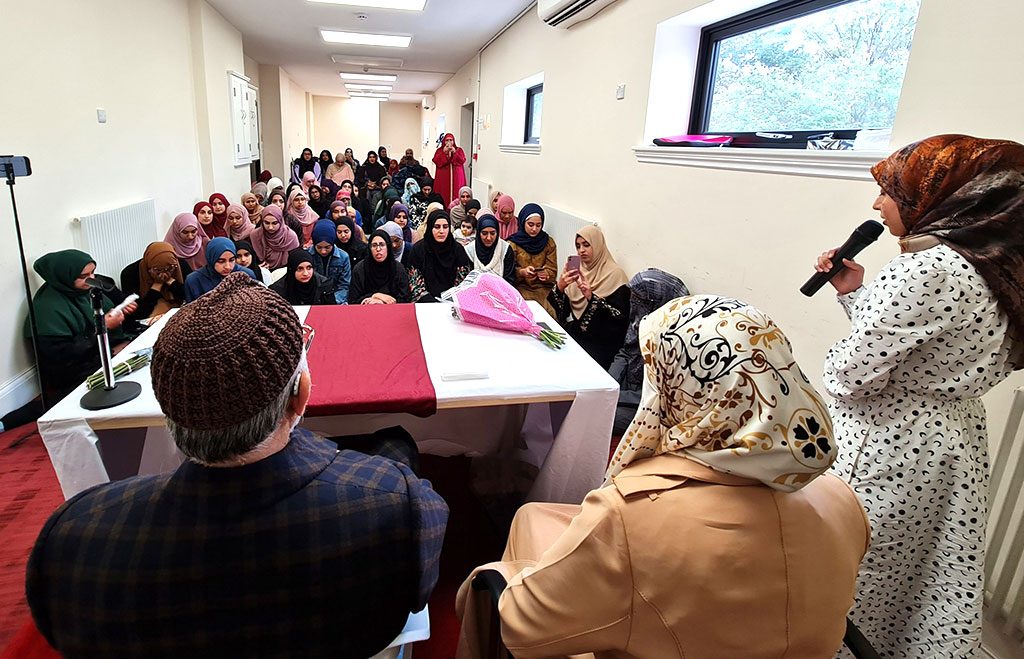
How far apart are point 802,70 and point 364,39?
6324 mm

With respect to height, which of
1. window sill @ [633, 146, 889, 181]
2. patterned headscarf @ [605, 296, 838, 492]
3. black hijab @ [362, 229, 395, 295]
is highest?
window sill @ [633, 146, 889, 181]

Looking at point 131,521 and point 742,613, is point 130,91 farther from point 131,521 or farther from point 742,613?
point 742,613

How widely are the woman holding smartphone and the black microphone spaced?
4.77 feet

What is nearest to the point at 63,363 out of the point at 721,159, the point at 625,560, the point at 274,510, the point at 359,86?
the point at 274,510

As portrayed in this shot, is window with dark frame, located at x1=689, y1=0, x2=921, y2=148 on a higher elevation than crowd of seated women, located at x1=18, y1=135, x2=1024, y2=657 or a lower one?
higher

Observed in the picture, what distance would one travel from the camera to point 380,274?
3.45 m

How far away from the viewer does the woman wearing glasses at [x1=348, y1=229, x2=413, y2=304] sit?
336 cm

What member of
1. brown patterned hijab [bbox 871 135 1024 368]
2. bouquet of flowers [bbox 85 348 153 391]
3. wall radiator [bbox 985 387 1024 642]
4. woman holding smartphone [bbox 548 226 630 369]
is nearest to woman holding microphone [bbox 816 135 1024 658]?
brown patterned hijab [bbox 871 135 1024 368]

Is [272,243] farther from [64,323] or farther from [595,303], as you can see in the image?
[595,303]

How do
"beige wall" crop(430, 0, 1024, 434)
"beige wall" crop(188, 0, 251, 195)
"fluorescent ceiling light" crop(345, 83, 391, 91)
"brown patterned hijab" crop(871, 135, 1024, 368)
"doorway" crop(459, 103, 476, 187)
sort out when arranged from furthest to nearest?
"fluorescent ceiling light" crop(345, 83, 391, 91) < "doorway" crop(459, 103, 476, 187) < "beige wall" crop(188, 0, 251, 195) < "beige wall" crop(430, 0, 1024, 434) < "brown patterned hijab" crop(871, 135, 1024, 368)

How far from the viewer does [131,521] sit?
30.4 inches

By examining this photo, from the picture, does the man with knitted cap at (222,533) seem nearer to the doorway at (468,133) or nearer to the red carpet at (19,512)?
the red carpet at (19,512)

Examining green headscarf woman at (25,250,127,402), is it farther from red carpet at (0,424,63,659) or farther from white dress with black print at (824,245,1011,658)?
white dress with black print at (824,245,1011,658)

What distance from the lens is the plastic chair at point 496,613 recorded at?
0.93m
